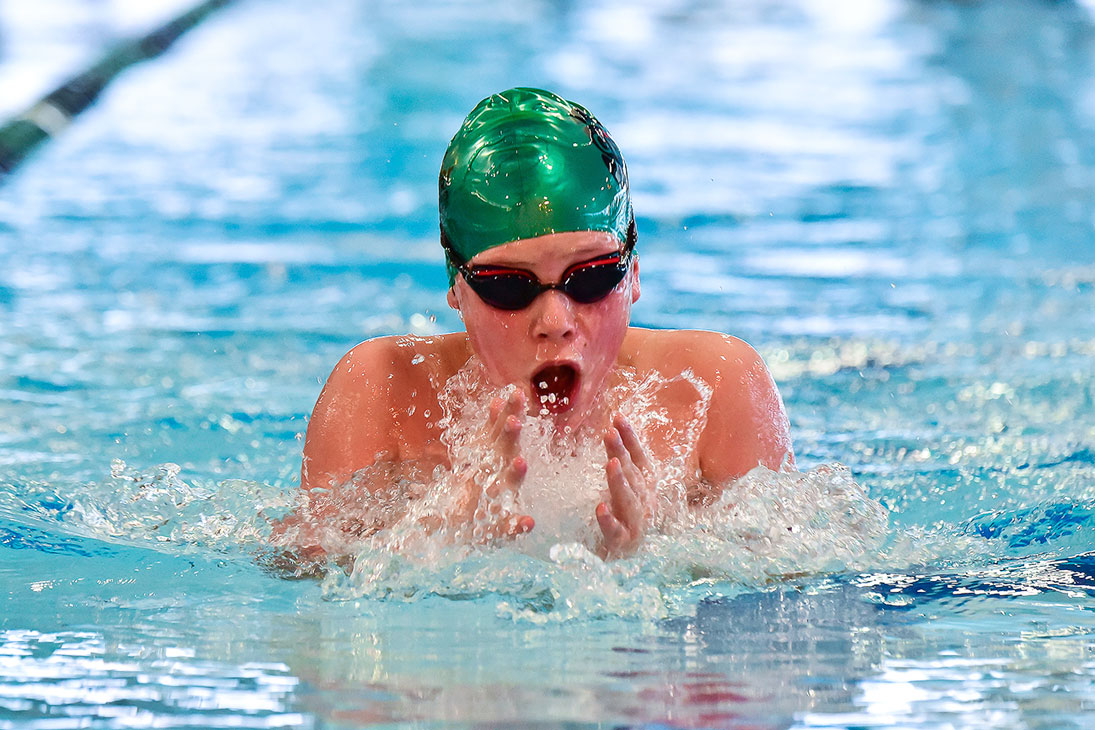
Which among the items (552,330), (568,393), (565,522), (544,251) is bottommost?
(565,522)

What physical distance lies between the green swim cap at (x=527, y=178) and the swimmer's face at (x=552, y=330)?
0.09 feet

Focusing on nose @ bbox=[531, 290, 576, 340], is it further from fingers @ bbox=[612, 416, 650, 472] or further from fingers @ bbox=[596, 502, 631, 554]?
fingers @ bbox=[596, 502, 631, 554]

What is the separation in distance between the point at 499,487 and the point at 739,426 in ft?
2.05

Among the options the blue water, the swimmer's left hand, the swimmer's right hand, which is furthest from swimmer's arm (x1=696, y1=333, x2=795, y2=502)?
the swimmer's right hand

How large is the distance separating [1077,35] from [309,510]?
9032 millimetres

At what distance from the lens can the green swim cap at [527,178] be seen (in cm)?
208

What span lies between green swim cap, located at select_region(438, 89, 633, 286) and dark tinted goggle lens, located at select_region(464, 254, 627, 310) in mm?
62

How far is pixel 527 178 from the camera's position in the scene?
2.09 meters

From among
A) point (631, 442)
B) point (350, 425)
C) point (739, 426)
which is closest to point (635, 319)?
point (739, 426)

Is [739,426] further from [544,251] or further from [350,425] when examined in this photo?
[350,425]

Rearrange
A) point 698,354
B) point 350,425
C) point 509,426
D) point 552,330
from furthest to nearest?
point 698,354, point 350,425, point 552,330, point 509,426

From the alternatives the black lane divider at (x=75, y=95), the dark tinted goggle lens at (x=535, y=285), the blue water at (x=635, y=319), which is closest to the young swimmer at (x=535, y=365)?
the dark tinted goggle lens at (x=535, y=285)

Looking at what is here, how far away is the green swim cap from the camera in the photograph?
2080mm

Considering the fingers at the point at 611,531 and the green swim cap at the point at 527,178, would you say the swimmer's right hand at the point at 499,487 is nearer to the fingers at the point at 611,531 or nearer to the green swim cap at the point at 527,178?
the fingers at the point at 611,531
